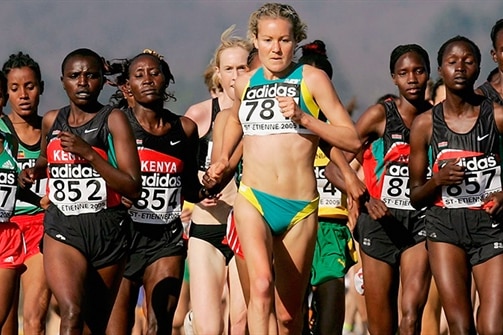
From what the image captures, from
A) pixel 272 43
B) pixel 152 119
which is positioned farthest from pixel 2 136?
pixel 272 43

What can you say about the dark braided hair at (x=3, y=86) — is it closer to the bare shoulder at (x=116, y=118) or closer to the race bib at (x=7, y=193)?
Result: the race bib at (x=7, y=193)

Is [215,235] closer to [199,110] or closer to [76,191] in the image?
[199,110]

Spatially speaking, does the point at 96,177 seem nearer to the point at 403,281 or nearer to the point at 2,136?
the point at 2,136

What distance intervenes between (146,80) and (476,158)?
3.17 meters

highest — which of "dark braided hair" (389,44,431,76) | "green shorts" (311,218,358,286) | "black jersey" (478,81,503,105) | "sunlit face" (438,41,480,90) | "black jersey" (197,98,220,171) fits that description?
"dark braided hair" (389,44,431,76)

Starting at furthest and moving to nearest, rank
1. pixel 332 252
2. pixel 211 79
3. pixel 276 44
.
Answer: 1. pixel 211 79
2. pixel 332 252
3. pixel 276 44

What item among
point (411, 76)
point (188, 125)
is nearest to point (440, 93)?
point (411, 76)

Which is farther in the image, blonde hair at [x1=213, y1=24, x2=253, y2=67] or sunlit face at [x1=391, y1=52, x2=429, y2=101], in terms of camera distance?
blonde hair at [x1=213, y1=24, x2=253, y2=67]

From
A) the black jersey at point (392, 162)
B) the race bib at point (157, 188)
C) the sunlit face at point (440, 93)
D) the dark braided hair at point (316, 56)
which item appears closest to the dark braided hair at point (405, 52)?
the black jersey at point (392, 162)

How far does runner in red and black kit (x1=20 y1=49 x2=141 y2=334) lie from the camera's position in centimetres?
1134

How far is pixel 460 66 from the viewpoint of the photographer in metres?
11.8

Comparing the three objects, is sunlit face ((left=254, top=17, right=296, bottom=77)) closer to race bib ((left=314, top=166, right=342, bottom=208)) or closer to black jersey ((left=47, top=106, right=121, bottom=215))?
black jersey ((left=47, top=106, right=121, bottom=215))

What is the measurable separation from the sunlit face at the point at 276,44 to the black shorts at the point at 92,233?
1747mm

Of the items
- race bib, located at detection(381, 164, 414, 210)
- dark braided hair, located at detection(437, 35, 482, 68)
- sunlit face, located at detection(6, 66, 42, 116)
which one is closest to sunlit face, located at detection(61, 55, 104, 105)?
dark braided hair, located at detection(437, 35, 482, 68)
